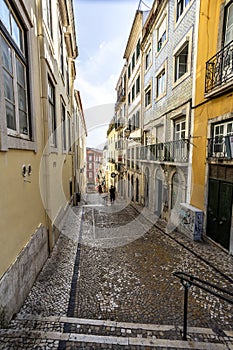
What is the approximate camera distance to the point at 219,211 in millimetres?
6422

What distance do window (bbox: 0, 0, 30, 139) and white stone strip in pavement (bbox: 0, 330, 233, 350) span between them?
10.9 feet

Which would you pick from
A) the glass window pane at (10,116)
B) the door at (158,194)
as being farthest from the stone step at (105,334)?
the door at (158,194)

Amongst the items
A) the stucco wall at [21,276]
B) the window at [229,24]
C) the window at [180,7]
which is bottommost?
the stucco wall at [21,276]

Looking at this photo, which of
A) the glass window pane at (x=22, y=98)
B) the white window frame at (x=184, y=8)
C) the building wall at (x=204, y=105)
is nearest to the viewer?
the glass window pane at (x=22, y=98)

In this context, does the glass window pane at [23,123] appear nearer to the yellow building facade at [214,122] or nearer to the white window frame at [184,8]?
the yellow building facade at [214,122]

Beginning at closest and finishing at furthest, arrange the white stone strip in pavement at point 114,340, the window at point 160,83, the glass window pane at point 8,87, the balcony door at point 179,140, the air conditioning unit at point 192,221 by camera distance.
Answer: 1. the white stone strip in pavement at point 114,340
2. the glass window pane at point 8,87
3. the air conditioning unit at point 192,221
4. the balcony door at point 179,140
5. the window at point 160,83

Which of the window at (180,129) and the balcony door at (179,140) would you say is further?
the window at (180,129)

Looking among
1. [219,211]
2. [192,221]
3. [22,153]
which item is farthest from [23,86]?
[192,221]

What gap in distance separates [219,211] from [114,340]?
5265 millimetres

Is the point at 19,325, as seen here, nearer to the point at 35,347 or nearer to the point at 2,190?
the point at 35,347

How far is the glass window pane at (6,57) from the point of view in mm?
3279

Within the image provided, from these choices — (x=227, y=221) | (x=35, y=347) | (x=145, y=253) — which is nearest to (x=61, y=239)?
(x=145, y=253)

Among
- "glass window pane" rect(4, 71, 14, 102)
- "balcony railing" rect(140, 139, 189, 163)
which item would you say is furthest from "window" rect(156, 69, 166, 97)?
"glass window pane" rect(4, 71, 14, 102)

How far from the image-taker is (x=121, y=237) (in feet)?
25.1
